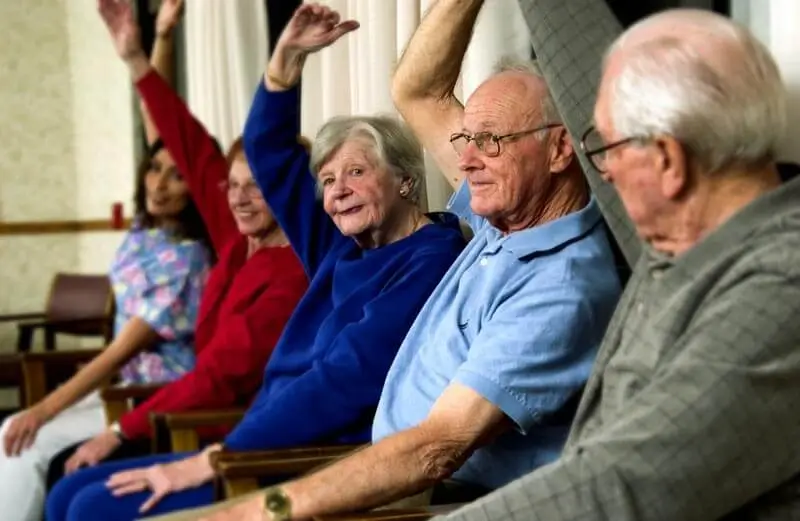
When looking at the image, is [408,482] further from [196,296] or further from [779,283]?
[196,296]

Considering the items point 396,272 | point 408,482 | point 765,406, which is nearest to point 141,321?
point 396,272

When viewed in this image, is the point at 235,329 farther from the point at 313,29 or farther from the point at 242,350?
the point at 313,29

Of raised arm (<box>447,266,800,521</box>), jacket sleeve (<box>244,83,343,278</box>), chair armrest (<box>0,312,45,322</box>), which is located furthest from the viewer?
chair armrest (<box>0,312,45,322</box>)

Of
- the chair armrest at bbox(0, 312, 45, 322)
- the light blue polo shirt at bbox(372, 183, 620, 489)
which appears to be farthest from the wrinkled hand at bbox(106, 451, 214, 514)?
the chair armrest at bbox(0, 312, 45, 322)

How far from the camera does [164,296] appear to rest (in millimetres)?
2955

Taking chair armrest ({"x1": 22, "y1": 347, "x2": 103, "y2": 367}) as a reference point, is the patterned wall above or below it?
above

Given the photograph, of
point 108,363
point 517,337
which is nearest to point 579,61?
point 517,337

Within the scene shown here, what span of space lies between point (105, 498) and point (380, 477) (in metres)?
0.91

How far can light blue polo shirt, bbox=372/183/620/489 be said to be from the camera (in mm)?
1479

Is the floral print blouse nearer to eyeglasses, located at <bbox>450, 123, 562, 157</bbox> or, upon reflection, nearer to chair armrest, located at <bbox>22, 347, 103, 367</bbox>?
chair armrest, located at <bbox>22, 347, 103, 367</bbox>

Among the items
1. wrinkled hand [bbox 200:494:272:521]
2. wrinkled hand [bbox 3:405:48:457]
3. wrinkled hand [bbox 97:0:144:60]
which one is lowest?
wrinkled hand [bbox 3:405:48:457]

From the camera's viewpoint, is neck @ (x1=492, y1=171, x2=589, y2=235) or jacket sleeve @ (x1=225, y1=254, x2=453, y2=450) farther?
jacket sleeve @ (x1=225, y1=254, x2=453, y2=450)

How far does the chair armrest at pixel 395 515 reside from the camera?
144 cm

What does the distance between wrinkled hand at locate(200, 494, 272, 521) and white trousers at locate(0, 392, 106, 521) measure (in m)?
1.42
